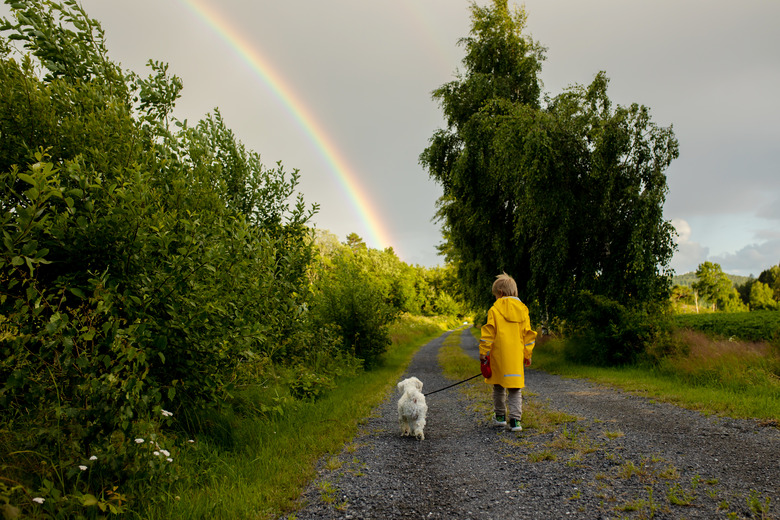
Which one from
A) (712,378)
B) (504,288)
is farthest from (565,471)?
(712,378)

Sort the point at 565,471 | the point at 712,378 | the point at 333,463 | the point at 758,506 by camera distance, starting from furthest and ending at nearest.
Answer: the point at 712,378 → the point at 333,463 → the point at 565,471 → the point at 758,506

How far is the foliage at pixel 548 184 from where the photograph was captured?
12.4 metres

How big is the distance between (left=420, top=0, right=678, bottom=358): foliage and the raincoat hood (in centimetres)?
757

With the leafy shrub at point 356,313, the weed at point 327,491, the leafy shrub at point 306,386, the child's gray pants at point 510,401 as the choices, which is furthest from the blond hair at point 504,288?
the leafy shrub at point 356,313

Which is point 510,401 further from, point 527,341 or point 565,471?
point 565,471

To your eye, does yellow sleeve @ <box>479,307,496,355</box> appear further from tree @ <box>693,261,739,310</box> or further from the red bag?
tree @ <box>693,261,739,310</box>

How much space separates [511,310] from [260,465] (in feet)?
13.0

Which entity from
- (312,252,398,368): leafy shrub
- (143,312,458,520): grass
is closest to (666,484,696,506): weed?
(143,312,458,520): grass

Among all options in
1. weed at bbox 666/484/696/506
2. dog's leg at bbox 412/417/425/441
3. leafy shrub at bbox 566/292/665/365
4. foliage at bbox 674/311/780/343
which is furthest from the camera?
leafy shrub at bbox 566/292/665/365

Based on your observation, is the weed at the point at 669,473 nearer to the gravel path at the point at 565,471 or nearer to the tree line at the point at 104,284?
the gravel path at the point at 565,471

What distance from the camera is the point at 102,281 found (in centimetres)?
315

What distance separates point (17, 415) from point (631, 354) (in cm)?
1338

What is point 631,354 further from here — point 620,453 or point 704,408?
point 620,453

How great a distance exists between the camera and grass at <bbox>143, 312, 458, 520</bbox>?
134 inches
